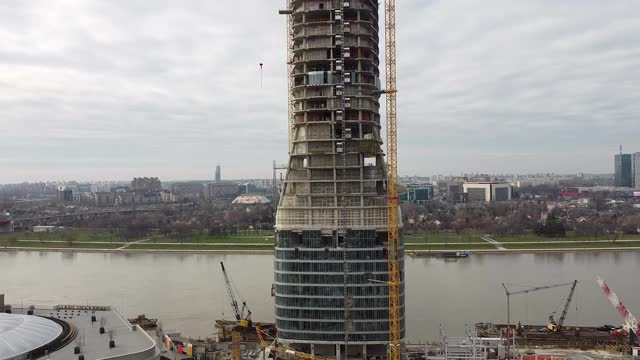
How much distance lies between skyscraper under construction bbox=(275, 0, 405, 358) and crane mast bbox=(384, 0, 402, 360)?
1.03ft

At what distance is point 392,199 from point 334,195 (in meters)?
2.15

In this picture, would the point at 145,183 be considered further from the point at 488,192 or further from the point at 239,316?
the point at 239,316

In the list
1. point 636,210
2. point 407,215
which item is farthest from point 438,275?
point 636,210

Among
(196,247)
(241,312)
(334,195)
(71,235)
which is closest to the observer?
(334,195)

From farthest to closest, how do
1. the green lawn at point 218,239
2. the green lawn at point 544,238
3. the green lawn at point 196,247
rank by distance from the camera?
the green lawn at point 218,239 < the green lawn at point 544,238 < the green lawn at point 196,247

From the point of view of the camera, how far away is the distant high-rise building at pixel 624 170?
15688 cm

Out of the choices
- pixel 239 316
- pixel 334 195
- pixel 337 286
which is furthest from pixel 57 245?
pixel 337 286

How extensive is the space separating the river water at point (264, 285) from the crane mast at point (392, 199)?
197 inches

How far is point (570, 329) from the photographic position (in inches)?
1184

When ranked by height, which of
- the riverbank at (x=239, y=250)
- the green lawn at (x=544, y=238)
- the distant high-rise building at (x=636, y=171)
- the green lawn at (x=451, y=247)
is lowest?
the riverbank at (x=239, y=250)

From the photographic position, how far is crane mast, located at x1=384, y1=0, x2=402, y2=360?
24.2 meters

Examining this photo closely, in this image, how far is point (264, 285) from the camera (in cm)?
4162

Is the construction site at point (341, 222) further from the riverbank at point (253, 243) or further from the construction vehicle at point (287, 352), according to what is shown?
the riverbank at point (253, 243)

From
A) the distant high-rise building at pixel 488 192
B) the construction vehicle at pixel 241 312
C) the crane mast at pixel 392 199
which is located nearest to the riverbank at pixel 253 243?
the construction vehicle at pixel 241 312
